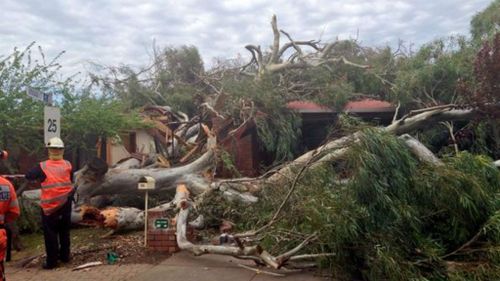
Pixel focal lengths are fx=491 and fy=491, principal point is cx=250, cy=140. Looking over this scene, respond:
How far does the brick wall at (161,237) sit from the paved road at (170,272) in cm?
36

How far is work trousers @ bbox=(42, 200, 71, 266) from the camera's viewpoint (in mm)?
6609

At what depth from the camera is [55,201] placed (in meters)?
6.68

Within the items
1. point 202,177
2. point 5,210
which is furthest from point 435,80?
point 5,210

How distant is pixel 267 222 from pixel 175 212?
5.15 ft

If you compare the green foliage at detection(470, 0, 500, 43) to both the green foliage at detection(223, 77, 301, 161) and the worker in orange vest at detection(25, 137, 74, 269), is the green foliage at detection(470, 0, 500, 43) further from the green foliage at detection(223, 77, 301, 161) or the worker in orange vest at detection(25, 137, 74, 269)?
the worker in orange vest at detection(25, 137, 74, 269)

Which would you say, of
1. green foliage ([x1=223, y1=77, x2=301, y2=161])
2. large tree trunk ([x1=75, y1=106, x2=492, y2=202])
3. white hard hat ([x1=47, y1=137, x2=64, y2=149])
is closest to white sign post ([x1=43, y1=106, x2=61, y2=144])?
white hard hat ([x1=47, y1=137, x2=64, y2=149])

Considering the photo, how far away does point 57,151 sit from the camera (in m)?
6.88

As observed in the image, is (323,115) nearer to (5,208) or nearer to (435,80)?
(435,80)

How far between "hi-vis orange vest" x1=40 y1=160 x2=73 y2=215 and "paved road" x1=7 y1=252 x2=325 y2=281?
863mm

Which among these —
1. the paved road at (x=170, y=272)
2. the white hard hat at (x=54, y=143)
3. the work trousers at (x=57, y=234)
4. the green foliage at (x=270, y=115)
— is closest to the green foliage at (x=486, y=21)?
the green foliage at (x=270, y=115)

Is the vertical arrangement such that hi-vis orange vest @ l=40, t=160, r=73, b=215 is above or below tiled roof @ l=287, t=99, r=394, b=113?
below

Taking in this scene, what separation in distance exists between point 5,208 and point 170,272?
89.5 inches

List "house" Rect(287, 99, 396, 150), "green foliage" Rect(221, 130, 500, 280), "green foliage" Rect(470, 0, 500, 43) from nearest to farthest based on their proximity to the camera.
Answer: "green foliage" Rect(221, 130, 500, 280)
"house" Rect(287, 99, 396, 150)
"green foliage" Rect(470, 0, 500, 43)

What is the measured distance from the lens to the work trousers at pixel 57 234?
6.61 m
